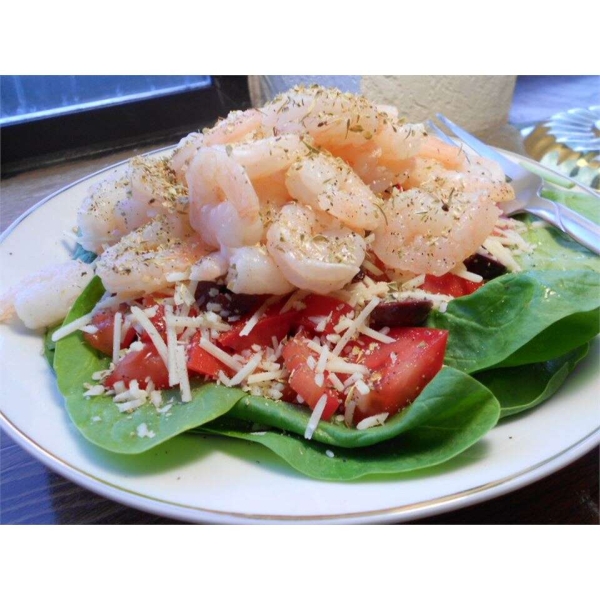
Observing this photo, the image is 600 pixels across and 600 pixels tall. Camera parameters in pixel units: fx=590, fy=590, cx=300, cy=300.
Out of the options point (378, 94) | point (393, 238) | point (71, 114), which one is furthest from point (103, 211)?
point (378, 94)

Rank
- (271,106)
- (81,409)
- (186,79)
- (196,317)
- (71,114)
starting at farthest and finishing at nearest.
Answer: (186,79)
(71,114)
(271,106)
(196,317)
(81,409)

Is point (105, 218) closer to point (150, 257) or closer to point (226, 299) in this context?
point (150, 257)

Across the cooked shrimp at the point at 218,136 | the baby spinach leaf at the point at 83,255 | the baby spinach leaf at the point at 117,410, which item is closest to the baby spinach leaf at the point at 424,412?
the baby spinach leaf at the point at 117,410

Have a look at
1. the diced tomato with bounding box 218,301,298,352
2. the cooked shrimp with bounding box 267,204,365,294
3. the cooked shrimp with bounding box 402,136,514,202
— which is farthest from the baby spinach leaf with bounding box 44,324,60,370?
the cooked shrimp with bounding box 402,136,514,202

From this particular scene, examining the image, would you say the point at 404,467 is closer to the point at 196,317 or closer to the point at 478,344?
the point at 478,344

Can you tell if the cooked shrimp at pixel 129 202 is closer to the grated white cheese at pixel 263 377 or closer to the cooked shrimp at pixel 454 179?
the grated white cheese at pixel 263 377

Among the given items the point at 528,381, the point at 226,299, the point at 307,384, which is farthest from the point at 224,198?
the point at 528,381
